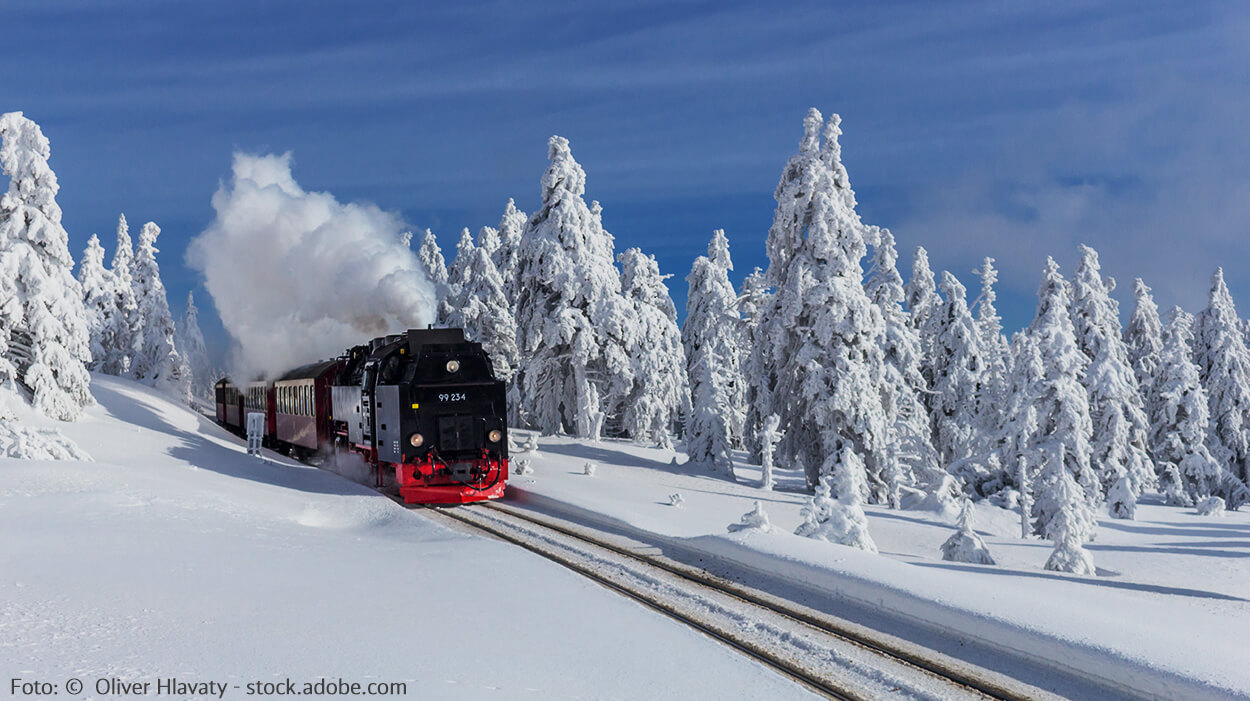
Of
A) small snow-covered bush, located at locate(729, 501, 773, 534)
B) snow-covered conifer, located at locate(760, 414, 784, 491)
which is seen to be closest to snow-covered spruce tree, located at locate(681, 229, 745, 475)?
snow-covered conifer, located at locate(760, 414, 784, 491)

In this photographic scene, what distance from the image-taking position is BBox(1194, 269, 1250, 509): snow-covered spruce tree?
44094 millimetres

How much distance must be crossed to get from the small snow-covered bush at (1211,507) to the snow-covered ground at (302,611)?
37356 mm

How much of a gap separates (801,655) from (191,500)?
13915 mm

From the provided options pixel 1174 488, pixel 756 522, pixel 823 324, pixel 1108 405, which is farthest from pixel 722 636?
pixel 1174 488

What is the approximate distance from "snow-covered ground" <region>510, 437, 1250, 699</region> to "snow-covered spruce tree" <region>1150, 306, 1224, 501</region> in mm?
17354

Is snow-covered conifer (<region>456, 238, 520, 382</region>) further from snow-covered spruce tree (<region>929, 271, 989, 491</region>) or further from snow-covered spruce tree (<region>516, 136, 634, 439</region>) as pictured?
snow-covered spruce tree (<region>929, 271, 989, 491</region>)

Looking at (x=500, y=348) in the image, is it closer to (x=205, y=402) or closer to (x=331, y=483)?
(x=331, y=483)

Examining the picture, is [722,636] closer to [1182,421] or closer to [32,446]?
[32,446]

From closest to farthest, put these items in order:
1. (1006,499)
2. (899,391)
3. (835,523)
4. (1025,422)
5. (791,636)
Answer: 1. (791,636)
2. (835,523)
3. (1025,422)
4. (899,391)
5. (1006,499)

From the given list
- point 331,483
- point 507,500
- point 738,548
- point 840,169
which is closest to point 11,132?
point 331,483

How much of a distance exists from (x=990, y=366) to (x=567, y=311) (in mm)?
26608

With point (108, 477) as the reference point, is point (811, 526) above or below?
below

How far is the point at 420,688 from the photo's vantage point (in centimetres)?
697

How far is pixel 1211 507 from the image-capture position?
1501 inches
